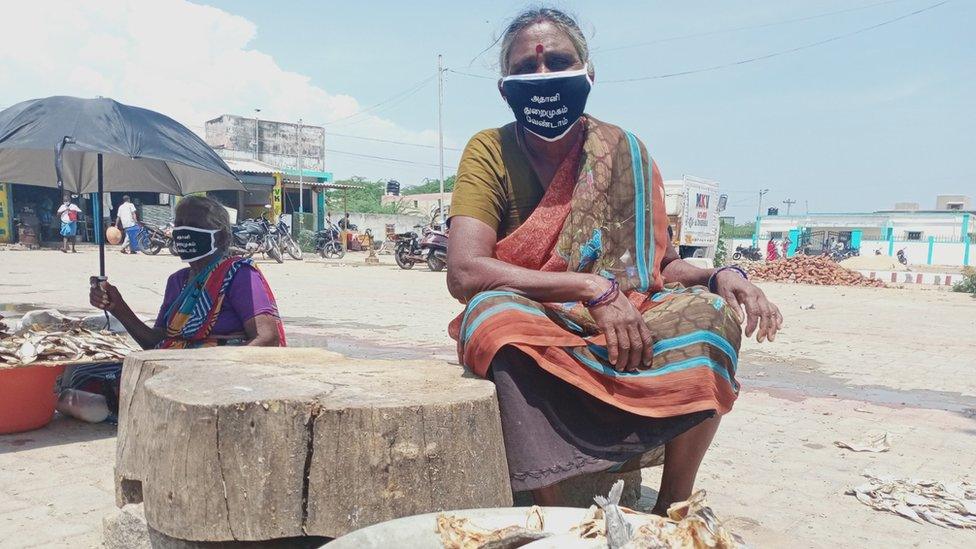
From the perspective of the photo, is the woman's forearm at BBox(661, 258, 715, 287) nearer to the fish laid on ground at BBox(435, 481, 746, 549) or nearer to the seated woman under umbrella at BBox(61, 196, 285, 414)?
the fish laid on ground at BBox(435, 481, 746, 549)

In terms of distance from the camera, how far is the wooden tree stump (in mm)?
1615

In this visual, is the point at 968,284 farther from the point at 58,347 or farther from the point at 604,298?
the point at 58,347

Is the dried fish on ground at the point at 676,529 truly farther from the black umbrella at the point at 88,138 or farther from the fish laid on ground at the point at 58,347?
the fish laid on ground at the point at 58,347

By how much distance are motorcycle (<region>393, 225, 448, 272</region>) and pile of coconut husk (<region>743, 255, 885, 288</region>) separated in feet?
29.3

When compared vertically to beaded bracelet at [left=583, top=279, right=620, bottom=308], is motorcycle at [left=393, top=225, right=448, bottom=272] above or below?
below

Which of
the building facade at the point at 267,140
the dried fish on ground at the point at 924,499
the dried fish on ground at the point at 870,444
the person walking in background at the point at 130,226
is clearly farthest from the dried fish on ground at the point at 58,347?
the building facade at the point at 267,140

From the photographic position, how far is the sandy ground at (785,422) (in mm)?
2674

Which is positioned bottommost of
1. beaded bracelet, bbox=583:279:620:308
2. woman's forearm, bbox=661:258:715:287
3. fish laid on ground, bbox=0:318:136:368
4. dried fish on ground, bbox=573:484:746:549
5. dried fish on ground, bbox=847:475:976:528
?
dried fish on ground, bbox=847:475:976:528

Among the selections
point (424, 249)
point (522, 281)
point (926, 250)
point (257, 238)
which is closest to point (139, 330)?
point (522, 281)

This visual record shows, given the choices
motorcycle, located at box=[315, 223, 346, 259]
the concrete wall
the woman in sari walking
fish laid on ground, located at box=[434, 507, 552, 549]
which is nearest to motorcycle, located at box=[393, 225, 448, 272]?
motorcycle, located at box=[315, 223, 346, 259]

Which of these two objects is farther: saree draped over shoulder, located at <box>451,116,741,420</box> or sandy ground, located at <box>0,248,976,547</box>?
sandy ground, located at <box>0,248,976,547</box>

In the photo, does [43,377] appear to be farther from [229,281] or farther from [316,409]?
[316,409]

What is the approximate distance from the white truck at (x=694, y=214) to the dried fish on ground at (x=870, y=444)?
45.0ft

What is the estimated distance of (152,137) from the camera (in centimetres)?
341
